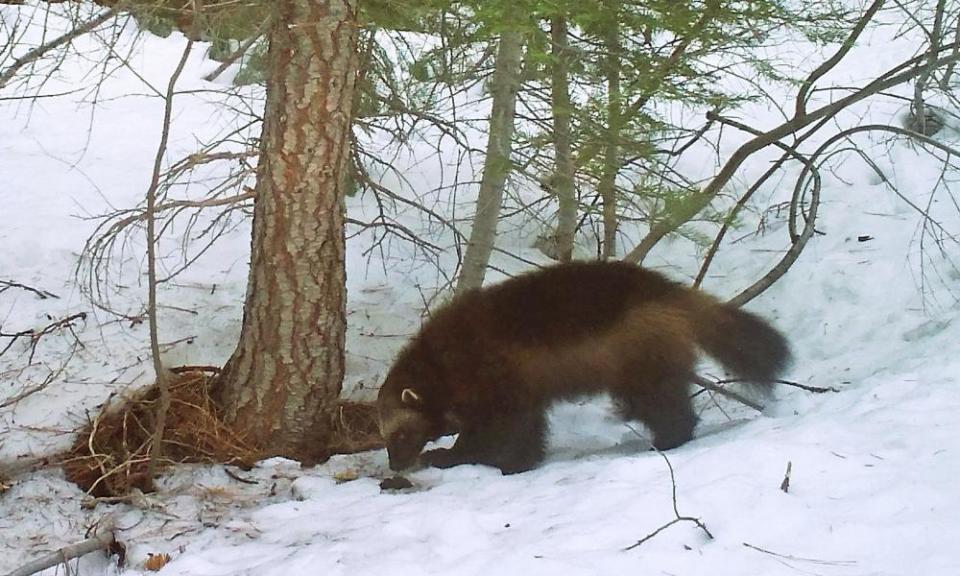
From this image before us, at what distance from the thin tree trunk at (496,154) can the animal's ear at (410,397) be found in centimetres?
129

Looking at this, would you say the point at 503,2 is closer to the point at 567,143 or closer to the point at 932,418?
the point at 567,143

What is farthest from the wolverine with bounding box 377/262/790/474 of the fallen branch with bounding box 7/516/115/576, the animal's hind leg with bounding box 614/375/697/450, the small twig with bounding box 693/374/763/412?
the fallen branch with bounding box 7/516/115/576

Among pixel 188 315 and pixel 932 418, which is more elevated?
pixel 188 315

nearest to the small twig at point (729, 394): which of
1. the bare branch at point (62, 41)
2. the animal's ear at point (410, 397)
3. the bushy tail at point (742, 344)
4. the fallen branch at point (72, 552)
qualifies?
the bushy tail at point (742, 344)

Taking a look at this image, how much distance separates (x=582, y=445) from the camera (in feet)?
15.3

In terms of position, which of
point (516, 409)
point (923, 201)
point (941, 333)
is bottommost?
point (516, 409)

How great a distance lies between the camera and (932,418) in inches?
135

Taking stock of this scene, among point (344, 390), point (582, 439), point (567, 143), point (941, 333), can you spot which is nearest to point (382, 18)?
point (567, 143)

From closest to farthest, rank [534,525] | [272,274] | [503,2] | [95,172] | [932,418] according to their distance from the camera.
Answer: [534,525]
[932,418]
[503,2]
[272,274]
[95,172]

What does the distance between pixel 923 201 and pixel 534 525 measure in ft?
15.9

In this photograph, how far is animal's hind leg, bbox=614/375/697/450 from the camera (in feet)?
13.8

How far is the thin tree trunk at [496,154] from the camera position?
4996 mm

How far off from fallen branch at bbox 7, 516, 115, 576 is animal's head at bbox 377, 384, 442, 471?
4.59 feet

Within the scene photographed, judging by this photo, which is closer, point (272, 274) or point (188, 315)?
point (272, 274)
